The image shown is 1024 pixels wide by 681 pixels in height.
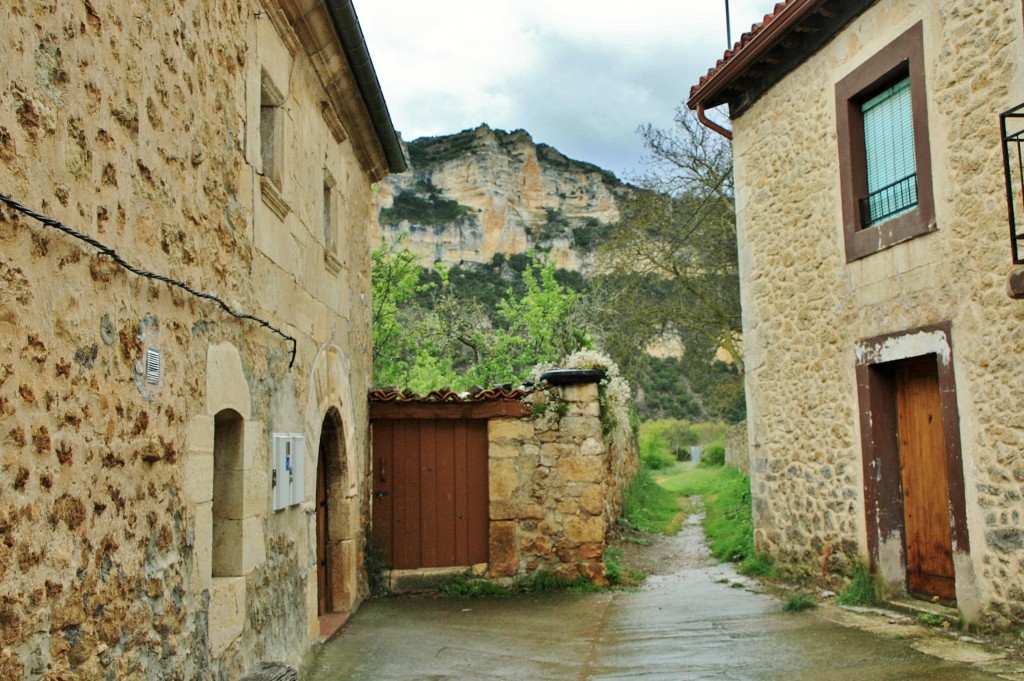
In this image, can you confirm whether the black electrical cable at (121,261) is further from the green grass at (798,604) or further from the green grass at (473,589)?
the green grass at (798,604)

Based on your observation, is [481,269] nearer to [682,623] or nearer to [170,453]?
[682,623]

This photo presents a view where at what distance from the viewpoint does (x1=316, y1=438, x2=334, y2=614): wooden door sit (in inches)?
278

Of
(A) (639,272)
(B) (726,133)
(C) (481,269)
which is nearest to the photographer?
(B) (726,133)

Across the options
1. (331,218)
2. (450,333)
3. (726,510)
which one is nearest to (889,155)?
(331,218)

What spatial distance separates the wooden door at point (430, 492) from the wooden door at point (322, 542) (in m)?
1.48

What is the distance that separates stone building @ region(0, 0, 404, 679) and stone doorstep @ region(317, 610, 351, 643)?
46 centimetres

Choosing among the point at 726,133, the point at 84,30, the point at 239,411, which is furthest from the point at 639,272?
the point at 84,30

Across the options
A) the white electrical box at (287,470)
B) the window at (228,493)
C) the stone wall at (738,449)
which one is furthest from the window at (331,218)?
the stone wall at (738,449)

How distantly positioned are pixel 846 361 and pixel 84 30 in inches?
264

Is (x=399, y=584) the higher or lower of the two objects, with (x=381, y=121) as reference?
lower

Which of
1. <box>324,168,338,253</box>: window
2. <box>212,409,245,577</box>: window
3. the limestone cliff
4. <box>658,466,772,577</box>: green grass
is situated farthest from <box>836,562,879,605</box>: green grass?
the limestone cliff

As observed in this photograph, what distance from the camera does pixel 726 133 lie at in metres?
9.73

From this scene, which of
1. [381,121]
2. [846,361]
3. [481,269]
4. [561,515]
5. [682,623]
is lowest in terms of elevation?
[682,623]

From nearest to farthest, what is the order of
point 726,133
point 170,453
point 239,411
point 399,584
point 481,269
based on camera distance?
1. point 170,453
2. point 239,411
3. point 399,584
4. point 726,133
5. point 481,269
